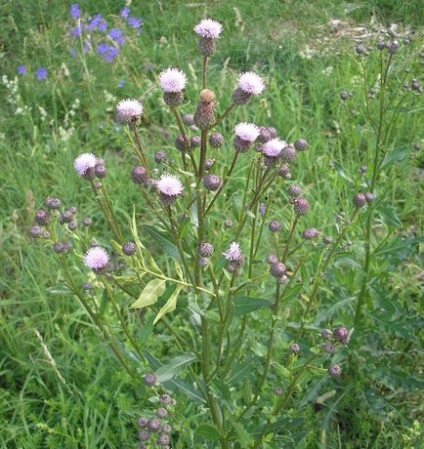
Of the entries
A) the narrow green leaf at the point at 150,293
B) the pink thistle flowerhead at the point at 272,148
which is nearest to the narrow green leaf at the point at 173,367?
the narrow green leaf at the point at 150,293

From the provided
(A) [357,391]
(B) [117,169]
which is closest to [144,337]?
(A) [357,391]

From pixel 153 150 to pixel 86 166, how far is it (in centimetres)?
219

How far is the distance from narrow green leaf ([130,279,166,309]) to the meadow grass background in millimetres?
418

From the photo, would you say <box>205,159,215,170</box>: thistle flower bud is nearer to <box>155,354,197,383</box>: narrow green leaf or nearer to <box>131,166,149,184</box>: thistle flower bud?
<box>131,166,149,184</box>: thistle flower bud

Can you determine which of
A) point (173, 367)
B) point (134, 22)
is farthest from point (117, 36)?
point (173, 367)

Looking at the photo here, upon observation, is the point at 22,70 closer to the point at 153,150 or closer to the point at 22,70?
the point at 22,70

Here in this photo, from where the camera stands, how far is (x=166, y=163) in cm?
174

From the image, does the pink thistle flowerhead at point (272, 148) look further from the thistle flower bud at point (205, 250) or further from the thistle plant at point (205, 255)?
the thistle flower bud at point (205, 250)

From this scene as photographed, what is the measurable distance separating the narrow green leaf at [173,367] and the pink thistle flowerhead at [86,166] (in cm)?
64

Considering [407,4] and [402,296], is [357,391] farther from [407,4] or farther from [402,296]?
[407,4]

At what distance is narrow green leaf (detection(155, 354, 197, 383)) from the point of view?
186 centimetres

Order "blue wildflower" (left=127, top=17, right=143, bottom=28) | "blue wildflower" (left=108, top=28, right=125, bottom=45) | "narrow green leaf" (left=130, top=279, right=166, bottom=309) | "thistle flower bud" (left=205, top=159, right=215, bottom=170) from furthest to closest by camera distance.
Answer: "blue wildflower" (left=127, top=17, right=143, bottom=28) → "blue wildflower" (left=108, top=28, right=125, bottom=45) → "thistle flower bud" (left=205, top=159, right=215, bottom=170) → "narrow green leaf" (left=130, top=279, right=166, bottom=309)

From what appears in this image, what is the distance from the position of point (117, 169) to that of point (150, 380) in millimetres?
2158

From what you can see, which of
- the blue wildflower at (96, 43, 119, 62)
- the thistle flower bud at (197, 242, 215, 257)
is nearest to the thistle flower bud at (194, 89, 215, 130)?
the thistle flower bud at (197, 242, 215, 257)
